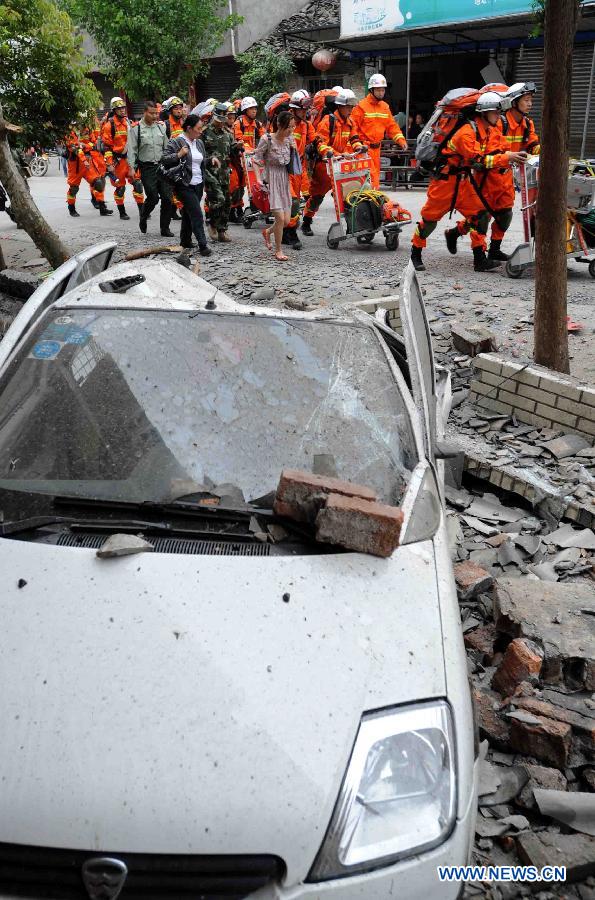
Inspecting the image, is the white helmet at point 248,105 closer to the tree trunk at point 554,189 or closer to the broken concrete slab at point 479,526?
the tree trunk at point 554,189

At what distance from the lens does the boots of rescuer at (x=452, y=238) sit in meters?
9.48

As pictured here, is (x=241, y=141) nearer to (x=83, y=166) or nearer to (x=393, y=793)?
(x=83, y=166)

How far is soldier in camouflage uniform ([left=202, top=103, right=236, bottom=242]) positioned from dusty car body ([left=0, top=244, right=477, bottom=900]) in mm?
8519

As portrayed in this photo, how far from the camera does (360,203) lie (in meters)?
10.1

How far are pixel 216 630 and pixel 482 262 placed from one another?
321 inches

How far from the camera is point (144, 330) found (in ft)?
8.81

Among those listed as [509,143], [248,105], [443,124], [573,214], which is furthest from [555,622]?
[248,105]

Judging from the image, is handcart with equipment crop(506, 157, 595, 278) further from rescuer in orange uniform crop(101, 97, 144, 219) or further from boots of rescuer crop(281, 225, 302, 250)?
rescuer in orange uniform crop(101, 97, 144, 219)

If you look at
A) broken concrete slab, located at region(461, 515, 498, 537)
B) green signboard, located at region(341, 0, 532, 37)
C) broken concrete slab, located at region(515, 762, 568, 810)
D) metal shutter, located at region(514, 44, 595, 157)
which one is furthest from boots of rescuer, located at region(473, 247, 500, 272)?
green signboard, located at region(341, 0, 532, 37)

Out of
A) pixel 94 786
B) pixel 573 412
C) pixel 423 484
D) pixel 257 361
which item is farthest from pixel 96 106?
pixel 94 786

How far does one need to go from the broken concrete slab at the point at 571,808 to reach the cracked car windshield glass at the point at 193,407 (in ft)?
3.50

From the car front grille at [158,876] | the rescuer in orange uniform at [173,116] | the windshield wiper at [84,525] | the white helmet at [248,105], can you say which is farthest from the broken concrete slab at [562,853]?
the white helmet at [248,105]

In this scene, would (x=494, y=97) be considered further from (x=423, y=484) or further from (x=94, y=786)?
(x=94, y=786)

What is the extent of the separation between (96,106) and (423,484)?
10021 mm
